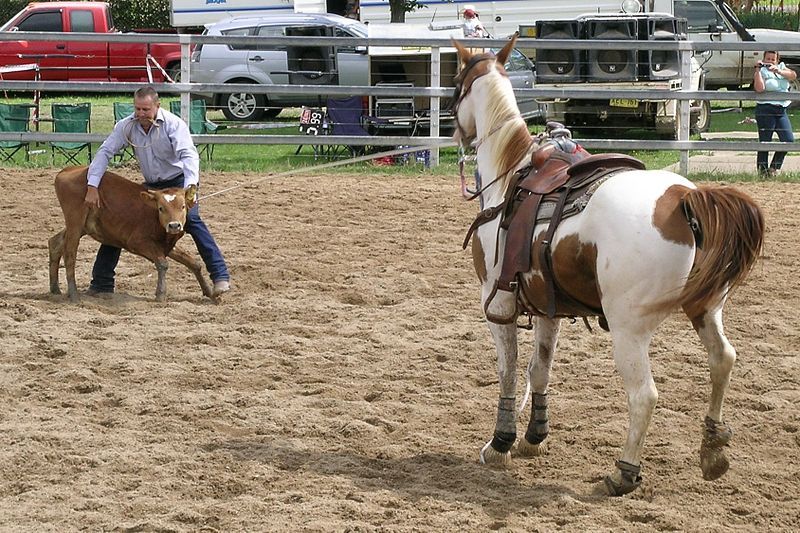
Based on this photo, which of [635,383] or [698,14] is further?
[698,14]

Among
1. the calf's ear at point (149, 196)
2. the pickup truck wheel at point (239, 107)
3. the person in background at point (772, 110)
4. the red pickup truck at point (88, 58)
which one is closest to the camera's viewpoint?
the calf's ear at point (149, 196)

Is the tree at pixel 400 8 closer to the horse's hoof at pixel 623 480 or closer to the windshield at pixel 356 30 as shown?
the windshield at pixel 356 30

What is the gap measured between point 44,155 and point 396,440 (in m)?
10.9

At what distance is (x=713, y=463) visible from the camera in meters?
5.12

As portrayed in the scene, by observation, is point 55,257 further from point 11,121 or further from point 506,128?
point 11,121

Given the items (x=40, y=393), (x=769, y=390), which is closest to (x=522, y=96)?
(x=769, y=390)

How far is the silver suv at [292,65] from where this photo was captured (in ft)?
59.2

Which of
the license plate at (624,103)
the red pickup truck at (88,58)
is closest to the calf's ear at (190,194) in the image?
the license plate at (624,103)

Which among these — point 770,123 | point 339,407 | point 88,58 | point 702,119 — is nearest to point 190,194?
point 339,407

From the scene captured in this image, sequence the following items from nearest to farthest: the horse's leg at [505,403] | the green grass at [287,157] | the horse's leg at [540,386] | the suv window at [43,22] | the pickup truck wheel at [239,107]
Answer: the horse's leg at [505,403], the horse's leg at [540,386], the green grass at [287,157], the pickup truck wheel at [239,107], the suv window at [43,22]

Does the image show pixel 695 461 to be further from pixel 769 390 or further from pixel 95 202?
pixel 95 202

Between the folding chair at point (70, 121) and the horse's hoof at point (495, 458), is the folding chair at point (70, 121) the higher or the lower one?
the higher one

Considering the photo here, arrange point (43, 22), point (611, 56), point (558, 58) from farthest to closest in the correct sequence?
point (43, 22) < point (558, 58) < point (611, 56)

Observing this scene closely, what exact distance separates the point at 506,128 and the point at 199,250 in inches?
146
